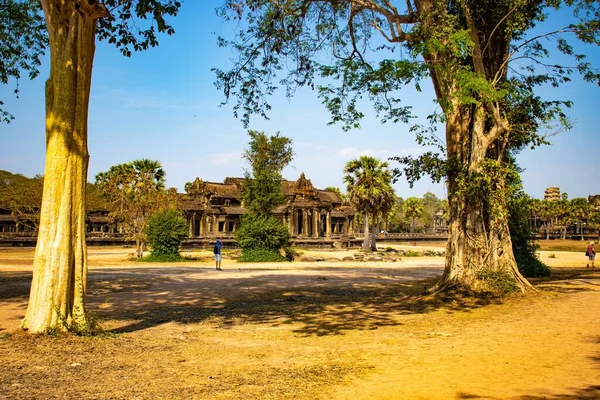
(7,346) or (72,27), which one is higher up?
(72,27)

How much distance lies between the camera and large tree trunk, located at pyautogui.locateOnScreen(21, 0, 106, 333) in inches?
315

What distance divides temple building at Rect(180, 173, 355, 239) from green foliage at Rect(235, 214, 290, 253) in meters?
25.6

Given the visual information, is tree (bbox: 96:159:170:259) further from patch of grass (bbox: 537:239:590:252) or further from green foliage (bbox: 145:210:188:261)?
patch of grass (bbox: 537:239:590:252)

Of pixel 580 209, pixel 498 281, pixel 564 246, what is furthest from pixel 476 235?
pixel 580 209

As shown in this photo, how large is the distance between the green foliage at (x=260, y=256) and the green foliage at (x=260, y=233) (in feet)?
0.78

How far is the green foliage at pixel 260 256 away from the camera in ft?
108

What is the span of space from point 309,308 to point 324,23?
28.7ft

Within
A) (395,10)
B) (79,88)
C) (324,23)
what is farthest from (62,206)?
(395,10)

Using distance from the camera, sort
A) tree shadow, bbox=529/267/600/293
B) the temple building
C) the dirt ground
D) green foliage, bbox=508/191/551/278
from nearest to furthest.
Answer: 1. the dirt ground
2. tree shadow, bbox=529/267/600/293
3. green foliage, bbox=508/191/551/278
4. the temple building

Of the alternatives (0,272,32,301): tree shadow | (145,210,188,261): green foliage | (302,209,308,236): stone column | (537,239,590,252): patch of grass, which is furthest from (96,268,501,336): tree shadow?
(537,239,590,252): patch of grass

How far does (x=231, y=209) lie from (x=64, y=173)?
54.3 m

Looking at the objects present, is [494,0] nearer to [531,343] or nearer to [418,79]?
[418,79]

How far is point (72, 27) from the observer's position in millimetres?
8523

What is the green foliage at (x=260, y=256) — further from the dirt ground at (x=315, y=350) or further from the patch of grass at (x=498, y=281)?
the patch of grass at (x=498, y=281)
